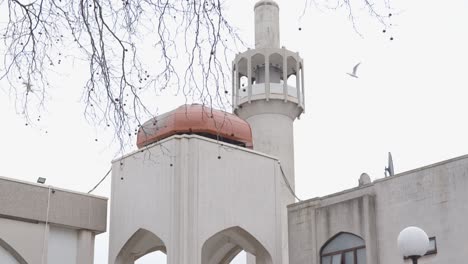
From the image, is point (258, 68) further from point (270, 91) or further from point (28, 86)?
point (28, 86)

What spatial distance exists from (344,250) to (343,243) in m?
0.18

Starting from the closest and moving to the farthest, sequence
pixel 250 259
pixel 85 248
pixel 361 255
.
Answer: pixel 361 255
pixel 85 248
pixel 250 259

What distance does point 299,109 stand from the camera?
2991cm

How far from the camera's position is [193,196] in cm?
2055

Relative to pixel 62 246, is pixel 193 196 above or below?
above

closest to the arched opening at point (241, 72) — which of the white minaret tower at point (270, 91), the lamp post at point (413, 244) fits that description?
the white minaret tower at point (270, 91)

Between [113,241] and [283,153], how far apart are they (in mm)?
8518

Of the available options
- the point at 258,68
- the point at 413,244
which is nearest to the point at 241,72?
the point at 258,68

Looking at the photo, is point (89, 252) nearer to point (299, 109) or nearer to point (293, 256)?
point (293, 256)

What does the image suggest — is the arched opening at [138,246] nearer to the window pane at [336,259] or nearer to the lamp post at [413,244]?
the window pane at [336,259]

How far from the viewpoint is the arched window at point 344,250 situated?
66.5 ft

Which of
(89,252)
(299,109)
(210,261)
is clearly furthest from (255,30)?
(89,252)

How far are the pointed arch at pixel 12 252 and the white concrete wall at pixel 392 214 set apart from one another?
7.00m

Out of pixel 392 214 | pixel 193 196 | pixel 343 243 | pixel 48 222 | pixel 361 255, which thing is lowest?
pixel 361 255
